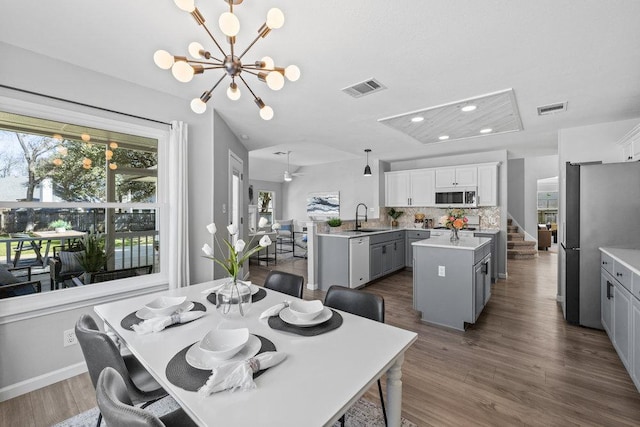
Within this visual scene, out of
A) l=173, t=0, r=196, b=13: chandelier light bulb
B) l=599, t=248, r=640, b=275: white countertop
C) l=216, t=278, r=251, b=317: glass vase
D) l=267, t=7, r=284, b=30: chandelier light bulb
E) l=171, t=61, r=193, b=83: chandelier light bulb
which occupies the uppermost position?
l=267, t=7, r=284, b=30: chandelier light bulb

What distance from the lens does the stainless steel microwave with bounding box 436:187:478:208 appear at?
216 inches

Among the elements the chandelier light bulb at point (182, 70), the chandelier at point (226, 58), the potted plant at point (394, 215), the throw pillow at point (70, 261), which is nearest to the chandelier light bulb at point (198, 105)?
the chandelier at point (226, 58)

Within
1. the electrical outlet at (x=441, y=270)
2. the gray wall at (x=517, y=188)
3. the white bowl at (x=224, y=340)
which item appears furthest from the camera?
the gray wall at (x=517, y=188)

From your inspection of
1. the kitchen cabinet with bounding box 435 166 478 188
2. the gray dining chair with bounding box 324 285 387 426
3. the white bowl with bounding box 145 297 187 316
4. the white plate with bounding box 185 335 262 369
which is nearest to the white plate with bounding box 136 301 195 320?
the white bowl with bounding box 145 297 187 316

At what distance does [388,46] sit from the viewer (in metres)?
2.03

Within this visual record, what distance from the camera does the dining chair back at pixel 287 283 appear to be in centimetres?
220

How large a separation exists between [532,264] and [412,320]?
196 inches

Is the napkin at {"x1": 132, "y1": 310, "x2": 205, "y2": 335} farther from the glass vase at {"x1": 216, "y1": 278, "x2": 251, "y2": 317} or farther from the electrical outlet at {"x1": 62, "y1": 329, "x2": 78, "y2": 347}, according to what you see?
the electrical outlet at {"x1": 62, "y1": 329, "x2": 78, "y2": 347}

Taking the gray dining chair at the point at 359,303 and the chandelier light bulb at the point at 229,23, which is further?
the gray dining chair at the point at 359,303

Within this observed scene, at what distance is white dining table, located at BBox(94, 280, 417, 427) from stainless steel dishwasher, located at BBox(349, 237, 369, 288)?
112 inches

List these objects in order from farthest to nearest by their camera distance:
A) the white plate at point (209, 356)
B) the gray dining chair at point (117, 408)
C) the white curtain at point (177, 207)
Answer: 1. the white curtain at point (177, 207)
2. the white plate at point (209, 356)
3. the gray dining chair at point (117, 408)

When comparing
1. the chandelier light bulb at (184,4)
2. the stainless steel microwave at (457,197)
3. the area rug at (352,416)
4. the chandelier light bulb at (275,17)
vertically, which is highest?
the chandelier light bulb at (275,17)

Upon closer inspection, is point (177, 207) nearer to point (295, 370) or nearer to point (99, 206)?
point (99, 206)

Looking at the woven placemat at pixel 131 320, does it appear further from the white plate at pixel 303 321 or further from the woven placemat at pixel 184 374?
the white plate at pixel 303 321
